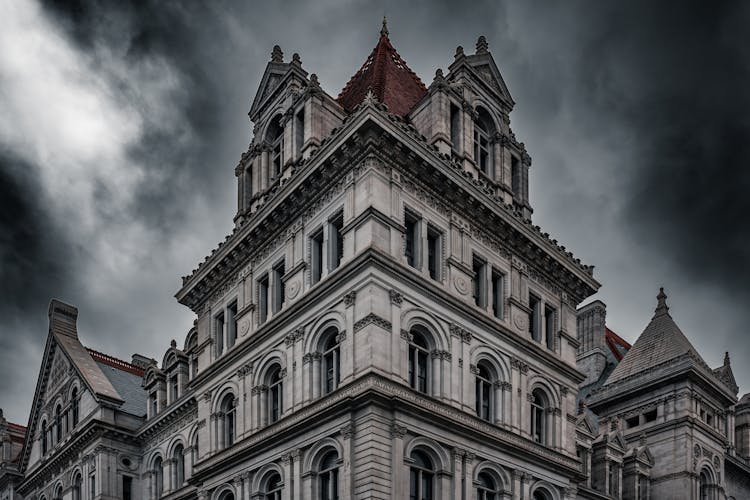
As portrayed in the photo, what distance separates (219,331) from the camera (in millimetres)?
36531

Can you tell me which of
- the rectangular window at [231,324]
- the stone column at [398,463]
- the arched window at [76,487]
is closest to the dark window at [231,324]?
the rectangular window at [231,324]

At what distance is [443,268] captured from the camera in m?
29.9

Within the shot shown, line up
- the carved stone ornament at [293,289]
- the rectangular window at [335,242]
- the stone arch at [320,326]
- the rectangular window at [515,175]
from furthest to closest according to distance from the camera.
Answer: the rectangular window at [515,175] < the carved stone ornament at [293,289] < the rectangular window at [335,242] < the stone arch at [320,326]

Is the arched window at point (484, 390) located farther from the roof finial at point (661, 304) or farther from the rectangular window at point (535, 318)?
the roof finial at point (661, 304)

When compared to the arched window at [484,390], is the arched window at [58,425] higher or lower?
higher

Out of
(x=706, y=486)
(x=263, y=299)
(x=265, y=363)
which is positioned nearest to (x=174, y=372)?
(x=263, y=299)

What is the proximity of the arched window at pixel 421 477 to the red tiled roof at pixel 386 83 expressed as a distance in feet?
46.9

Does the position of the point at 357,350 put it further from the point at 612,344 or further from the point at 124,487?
the point at 612,344

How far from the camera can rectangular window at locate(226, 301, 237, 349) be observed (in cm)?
3509

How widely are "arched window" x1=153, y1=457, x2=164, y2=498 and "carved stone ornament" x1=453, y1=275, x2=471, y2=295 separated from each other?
23.7 metres

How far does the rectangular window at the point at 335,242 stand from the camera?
2928cm

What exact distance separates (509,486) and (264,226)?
13.8 m

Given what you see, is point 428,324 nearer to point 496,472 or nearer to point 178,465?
point 496,472

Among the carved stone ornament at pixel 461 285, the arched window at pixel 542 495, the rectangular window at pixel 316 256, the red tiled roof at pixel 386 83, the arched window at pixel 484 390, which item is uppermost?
the red tiled roof at pixel 386 83
